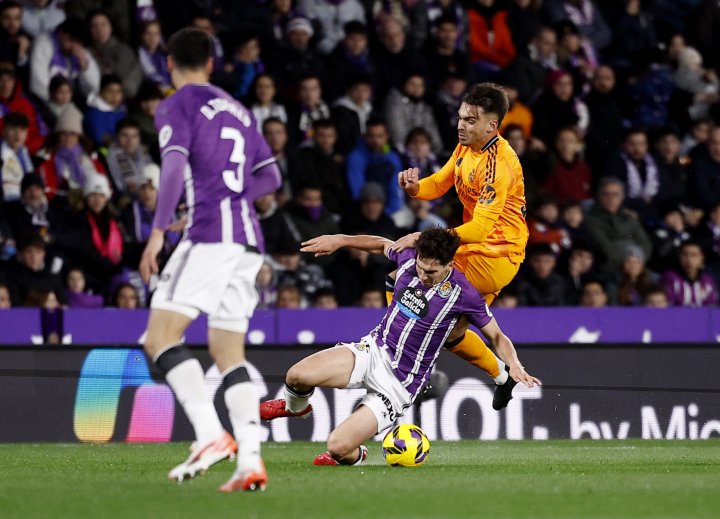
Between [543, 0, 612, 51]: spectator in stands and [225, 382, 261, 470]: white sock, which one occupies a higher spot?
[543, 0, 612, 51]: spectator in stands

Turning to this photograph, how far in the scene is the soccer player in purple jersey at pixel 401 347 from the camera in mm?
7684

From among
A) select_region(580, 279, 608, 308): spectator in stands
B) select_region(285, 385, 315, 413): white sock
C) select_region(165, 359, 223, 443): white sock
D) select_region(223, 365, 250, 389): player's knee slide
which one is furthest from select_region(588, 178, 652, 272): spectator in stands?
select_region(165, 359, 223, 443): white sock

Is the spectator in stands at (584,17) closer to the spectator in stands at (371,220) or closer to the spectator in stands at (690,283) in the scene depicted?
the spectator in stands at (690,283)

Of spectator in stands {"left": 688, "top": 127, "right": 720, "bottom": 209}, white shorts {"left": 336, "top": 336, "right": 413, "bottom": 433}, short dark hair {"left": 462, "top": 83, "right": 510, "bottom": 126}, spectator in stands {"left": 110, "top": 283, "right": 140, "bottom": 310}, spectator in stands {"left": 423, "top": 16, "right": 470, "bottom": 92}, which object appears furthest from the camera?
spectator in stands {"left": 423, "top": 16, "right": 470, "bottom": 92}

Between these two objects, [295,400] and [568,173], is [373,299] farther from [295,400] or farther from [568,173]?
[295,400]

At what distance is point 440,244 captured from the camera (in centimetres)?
761

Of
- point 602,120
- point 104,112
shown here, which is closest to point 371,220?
point 104,112

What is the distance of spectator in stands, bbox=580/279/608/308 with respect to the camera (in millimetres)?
13023

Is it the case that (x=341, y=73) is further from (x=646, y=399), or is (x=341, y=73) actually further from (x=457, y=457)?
(x=457, y=457)

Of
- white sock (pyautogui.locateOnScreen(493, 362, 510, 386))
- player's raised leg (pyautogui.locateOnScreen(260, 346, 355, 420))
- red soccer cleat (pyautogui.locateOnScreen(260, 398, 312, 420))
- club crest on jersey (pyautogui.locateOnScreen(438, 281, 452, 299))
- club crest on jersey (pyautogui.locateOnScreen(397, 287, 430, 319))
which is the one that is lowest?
red soccer cleat (pyautogui.locateOnScreen(260, 398, 312, 420))

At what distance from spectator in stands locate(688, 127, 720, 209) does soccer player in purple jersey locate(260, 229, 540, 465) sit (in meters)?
7.49

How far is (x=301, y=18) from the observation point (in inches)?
570

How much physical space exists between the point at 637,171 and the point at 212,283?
31.6 feet

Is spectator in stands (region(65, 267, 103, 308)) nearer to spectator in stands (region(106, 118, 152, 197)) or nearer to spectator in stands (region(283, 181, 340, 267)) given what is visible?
spectator in stands (region(106, 118, 152, 197))
